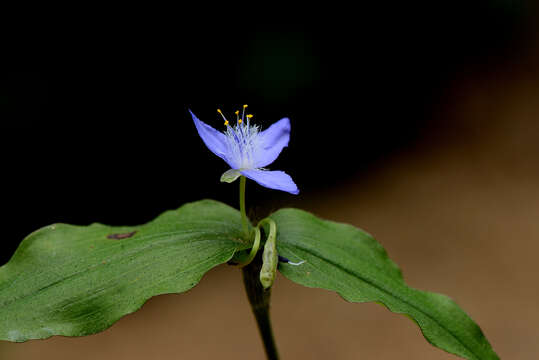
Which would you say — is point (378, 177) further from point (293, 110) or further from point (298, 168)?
point (293, 110)

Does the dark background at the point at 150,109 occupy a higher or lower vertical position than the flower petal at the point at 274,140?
higher

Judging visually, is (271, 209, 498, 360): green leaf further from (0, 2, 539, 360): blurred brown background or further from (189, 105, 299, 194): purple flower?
(0, 2, 539, 360): blurred brown background

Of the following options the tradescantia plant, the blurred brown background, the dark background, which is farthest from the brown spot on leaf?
the dark background

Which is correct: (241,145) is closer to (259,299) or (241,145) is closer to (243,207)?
(243,207)

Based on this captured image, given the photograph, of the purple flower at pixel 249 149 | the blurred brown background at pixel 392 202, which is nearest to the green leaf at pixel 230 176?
the purple flower at pixel 249 149

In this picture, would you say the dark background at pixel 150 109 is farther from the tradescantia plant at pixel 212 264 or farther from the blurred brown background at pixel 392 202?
the tradescantia plant at pixel 212 264

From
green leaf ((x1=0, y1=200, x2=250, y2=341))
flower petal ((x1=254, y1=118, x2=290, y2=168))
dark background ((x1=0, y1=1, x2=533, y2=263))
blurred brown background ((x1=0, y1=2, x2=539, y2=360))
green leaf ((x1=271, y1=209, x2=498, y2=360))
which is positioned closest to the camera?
green leaf ((x1=0, y1=200, x2=250, y2=341))

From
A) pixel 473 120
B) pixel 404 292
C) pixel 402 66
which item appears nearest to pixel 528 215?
pixel 473 120


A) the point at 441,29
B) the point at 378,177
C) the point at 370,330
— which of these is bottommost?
the point at 370,330
